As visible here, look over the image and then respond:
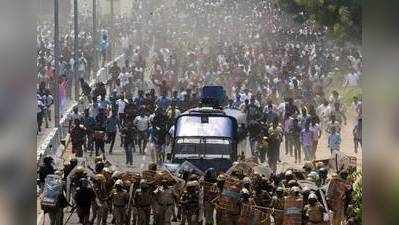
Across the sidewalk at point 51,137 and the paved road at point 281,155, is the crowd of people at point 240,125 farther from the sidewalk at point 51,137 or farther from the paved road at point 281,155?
the sidewalk at point 51,137

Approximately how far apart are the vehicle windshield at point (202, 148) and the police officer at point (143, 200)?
2.13 meters

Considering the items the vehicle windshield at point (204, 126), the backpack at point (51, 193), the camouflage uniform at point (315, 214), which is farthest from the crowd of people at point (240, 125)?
the vehicle windshield at point (204, 126)

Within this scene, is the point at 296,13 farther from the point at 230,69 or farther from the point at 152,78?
the point at 152,78

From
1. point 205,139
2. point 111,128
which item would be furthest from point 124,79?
point 205,139

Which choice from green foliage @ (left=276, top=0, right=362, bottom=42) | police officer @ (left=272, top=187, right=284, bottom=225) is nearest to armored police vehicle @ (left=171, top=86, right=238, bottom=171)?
police officer @ (left=272, top=187, right=284, bottom=225)

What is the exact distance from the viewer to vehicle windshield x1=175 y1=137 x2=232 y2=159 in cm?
1521

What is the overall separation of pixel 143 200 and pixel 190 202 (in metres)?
0.63

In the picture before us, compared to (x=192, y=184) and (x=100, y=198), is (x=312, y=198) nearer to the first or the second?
(x=192, y=184)

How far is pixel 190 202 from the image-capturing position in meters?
13.0

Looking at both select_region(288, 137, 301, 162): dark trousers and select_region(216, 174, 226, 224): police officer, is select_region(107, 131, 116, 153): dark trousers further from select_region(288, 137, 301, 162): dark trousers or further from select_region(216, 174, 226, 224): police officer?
select_region(216, 174, 226, 224): police officer

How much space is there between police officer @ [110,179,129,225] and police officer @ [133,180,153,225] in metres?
0.15

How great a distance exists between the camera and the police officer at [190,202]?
13.0 metres
